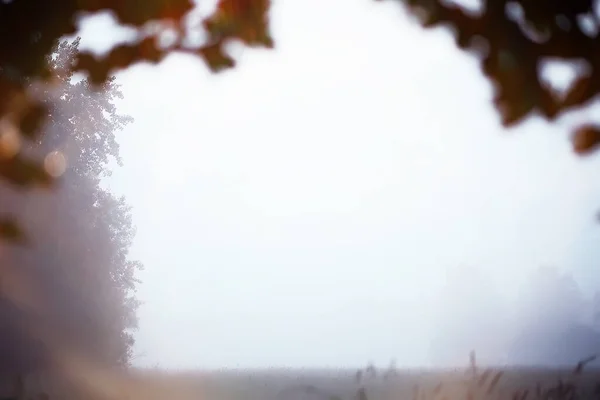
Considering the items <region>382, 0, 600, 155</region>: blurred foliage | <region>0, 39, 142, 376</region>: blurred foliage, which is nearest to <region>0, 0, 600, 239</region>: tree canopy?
<region>382, 0, 600, 155</region>: blurred foliage

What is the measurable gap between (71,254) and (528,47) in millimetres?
19095

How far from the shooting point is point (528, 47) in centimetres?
138

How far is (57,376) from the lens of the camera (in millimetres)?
16734

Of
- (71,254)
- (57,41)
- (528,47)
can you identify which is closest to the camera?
(528,47)

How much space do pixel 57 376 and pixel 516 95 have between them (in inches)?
727

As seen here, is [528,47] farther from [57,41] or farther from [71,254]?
[71,254]

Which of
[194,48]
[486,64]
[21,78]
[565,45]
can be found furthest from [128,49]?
[565,45]

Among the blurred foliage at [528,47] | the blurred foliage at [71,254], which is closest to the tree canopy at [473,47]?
the blurred foliage at [528,47]

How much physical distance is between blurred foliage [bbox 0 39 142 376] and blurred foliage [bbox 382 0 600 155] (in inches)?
584

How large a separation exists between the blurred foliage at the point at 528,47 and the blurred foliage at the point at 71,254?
584 inches

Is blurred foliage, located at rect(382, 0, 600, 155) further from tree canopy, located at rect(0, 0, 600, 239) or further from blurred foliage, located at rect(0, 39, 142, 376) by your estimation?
blurred foliage, located at rect(0, 39, 142, 376)

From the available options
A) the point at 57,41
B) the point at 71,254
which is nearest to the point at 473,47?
the point at 57,41

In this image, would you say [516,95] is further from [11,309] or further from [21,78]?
[11,309]

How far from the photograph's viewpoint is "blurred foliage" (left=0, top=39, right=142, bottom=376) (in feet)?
53.6
